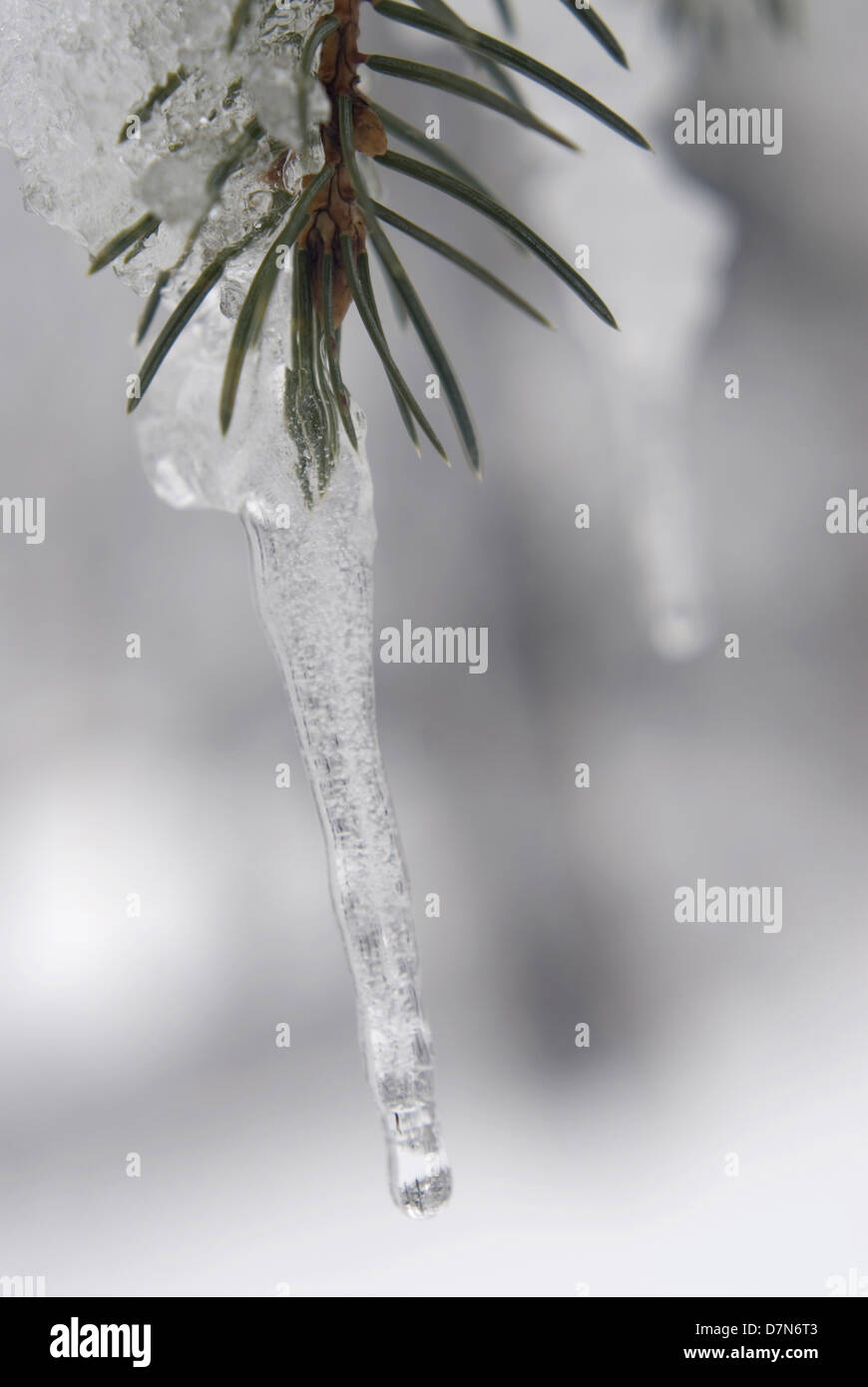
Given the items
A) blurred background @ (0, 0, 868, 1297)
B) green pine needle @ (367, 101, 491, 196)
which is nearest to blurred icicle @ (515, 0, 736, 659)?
blurred background @ (0, 0, 868, 1297)

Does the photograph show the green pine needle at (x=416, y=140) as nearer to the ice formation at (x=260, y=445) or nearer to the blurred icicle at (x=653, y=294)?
the ice formation at (x=260, y=445)

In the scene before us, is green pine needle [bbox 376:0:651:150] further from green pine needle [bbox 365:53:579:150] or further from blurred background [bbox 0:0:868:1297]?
blurred background [bbox 0:0:868:1297]

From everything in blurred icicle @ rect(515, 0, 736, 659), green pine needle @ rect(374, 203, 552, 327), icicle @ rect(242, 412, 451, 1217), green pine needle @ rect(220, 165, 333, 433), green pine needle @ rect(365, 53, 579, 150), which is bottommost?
icicle @ rect(242, 412, 451, 1217)

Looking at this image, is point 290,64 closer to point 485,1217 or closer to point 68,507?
point 68,507

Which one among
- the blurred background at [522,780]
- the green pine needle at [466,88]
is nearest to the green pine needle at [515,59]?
the green pine needle at [466,88]

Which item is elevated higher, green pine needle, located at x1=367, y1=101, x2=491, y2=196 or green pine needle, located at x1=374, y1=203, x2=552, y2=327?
green pine needle, located at x1=367, y1=101, x2=491, y2=196

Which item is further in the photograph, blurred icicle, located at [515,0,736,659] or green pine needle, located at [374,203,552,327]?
blurred icicle, located at [515,0,736,659]

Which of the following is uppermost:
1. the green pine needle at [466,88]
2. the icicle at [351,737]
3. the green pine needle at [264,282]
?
the green pine needle at [466,88]
